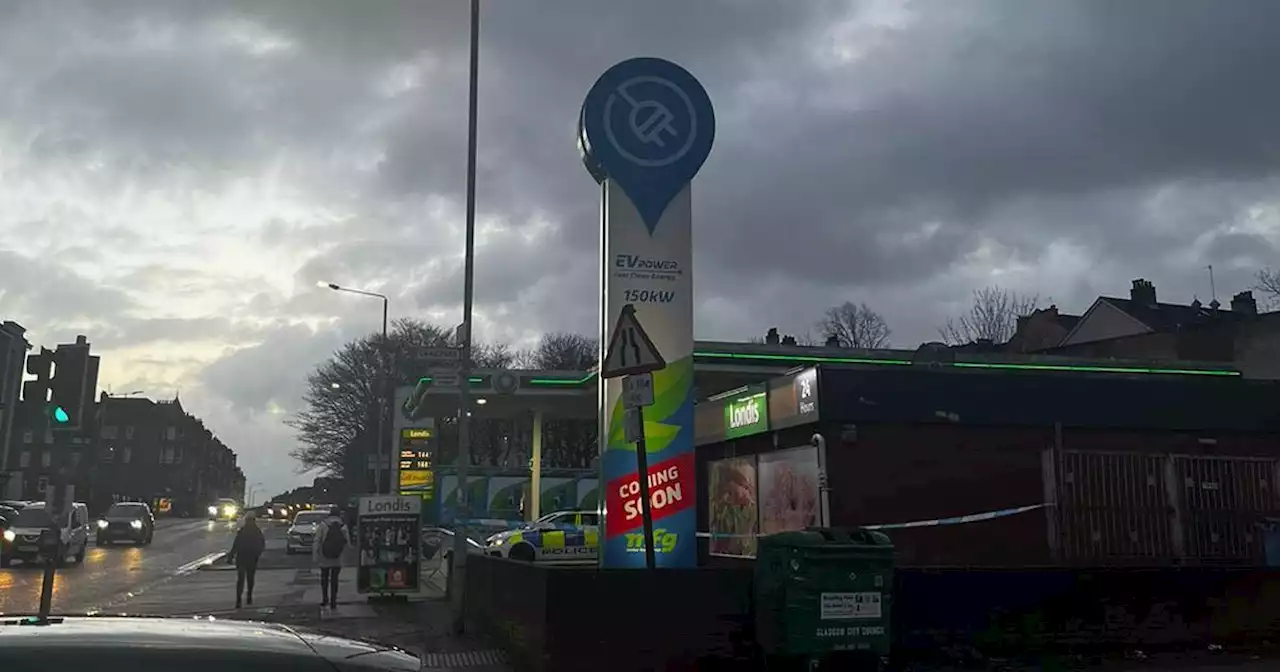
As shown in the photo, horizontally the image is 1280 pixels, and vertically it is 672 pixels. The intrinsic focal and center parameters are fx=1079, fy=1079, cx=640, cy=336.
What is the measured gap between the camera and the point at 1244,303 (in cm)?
6084

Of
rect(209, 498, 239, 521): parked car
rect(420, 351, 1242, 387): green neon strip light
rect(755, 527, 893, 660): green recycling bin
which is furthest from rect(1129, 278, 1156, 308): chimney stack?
rect(209, 498, 239, 521): parked car

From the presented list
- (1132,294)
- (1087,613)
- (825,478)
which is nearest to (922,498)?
(825,478)

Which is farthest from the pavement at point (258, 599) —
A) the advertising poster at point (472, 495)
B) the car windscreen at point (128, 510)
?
the advertising poster at point (472, 495)

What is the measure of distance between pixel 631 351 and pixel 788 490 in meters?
8.13

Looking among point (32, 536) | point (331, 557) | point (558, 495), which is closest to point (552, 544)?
point (331, 557)

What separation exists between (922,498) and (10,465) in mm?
82423

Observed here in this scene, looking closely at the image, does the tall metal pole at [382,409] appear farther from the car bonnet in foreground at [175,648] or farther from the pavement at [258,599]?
the car bonnet in foreground at [175,648]

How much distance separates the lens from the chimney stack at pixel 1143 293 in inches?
2416

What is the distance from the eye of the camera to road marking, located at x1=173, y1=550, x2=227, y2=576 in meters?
30.5

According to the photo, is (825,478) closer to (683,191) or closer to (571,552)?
(683,191)

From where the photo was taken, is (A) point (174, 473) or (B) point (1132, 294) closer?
(B) point (1132, 294)

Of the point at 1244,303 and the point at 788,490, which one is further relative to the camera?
the point at 1244,303

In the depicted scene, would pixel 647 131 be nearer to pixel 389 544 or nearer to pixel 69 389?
pixel 69 389

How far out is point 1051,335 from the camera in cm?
6681
